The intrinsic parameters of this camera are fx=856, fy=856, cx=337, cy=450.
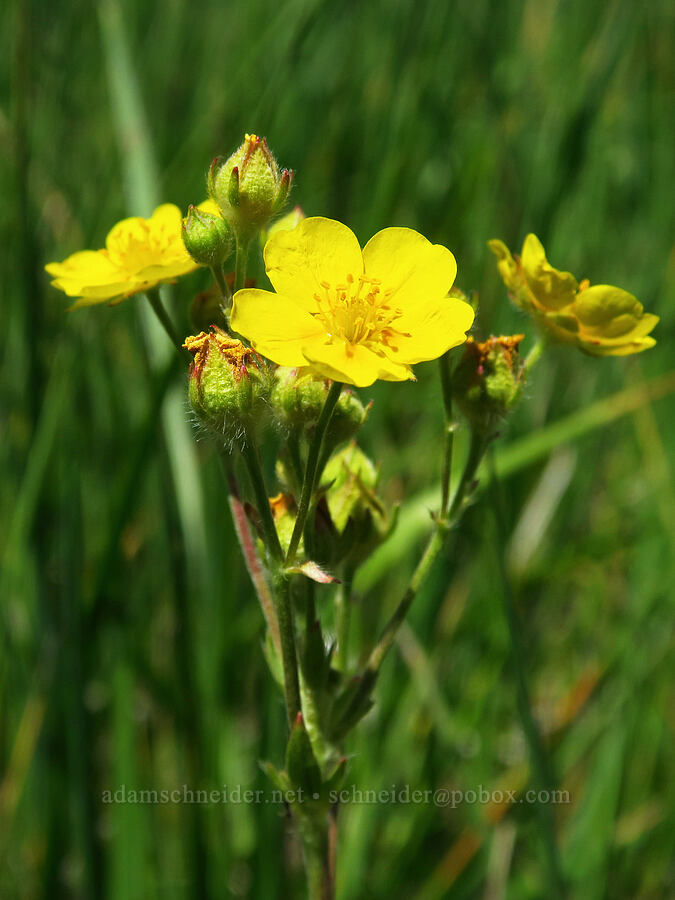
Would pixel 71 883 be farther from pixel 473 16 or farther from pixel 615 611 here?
pixel 473 16

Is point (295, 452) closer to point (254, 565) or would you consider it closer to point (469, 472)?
point (254, 565)

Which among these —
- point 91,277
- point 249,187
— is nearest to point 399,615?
point 249,187

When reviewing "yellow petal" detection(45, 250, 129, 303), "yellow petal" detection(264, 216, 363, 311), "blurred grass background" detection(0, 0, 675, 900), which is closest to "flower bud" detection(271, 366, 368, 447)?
"yellow petal" detection(264, 216, 363, 311)

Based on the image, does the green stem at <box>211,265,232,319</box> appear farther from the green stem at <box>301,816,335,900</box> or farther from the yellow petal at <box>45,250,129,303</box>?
the green stem at <box>301,816,335,900</box>

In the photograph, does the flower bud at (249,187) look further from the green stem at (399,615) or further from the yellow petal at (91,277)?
the green stem at (399,615)

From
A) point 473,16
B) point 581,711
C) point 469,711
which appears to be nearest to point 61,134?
point 473,16
